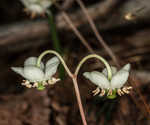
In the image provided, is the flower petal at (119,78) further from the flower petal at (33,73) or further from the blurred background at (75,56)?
the blurred background at (75,56)

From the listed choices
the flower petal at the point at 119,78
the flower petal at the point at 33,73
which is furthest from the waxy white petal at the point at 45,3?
the flower petal at the point at 119,78

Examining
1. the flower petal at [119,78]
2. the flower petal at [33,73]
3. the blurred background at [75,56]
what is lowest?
the flower petal at [119,78]

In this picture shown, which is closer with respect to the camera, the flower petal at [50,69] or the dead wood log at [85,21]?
the flower petal at [50,69]

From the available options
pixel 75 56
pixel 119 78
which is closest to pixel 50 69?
pixel 119 78

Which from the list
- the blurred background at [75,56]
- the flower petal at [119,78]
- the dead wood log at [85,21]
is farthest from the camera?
the dead wood log at [85,21]

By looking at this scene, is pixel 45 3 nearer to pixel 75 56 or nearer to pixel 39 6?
pixel 39 6

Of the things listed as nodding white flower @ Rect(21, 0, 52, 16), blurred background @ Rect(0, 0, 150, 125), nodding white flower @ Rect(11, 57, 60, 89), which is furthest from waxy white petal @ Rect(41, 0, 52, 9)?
nodding white flower @ Rect(11, 57, 60, 89)

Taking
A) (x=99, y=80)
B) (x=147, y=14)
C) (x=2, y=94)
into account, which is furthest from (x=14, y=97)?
(x=147, y=14)
